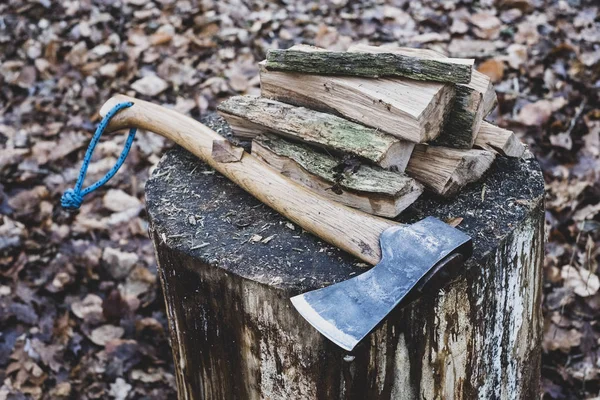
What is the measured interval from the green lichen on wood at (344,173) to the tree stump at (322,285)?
0.54 feet

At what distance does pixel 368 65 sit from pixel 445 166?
40 cm

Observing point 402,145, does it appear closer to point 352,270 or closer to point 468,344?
point 352,270

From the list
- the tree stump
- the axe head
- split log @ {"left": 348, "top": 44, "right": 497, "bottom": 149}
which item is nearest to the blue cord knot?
the tree stump

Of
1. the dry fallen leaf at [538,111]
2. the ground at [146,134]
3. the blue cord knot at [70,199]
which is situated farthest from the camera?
the dry fallen leaf at [538,111]

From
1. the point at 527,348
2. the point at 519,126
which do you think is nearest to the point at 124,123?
the point at 527,348

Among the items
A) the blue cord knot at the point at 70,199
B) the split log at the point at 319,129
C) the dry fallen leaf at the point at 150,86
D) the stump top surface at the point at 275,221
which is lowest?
the dry fallen leaf at the point at 150,86

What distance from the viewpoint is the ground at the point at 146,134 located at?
3049 millimetres

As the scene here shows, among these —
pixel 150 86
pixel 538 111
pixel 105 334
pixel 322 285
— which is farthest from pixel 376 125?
pixel 150 86

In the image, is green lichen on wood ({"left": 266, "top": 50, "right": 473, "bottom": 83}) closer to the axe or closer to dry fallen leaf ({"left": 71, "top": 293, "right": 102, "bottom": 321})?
the axe

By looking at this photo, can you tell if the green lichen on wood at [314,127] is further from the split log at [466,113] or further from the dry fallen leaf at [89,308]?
the dry fallen leaf at [89,308]

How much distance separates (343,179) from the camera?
1.85 metres

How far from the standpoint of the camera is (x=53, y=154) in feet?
13.7

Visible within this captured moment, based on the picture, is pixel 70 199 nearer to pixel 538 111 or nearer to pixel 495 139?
pixel 495 139

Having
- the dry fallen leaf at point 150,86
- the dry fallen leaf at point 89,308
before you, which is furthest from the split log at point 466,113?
the dry fallen leaf at point 150,86
